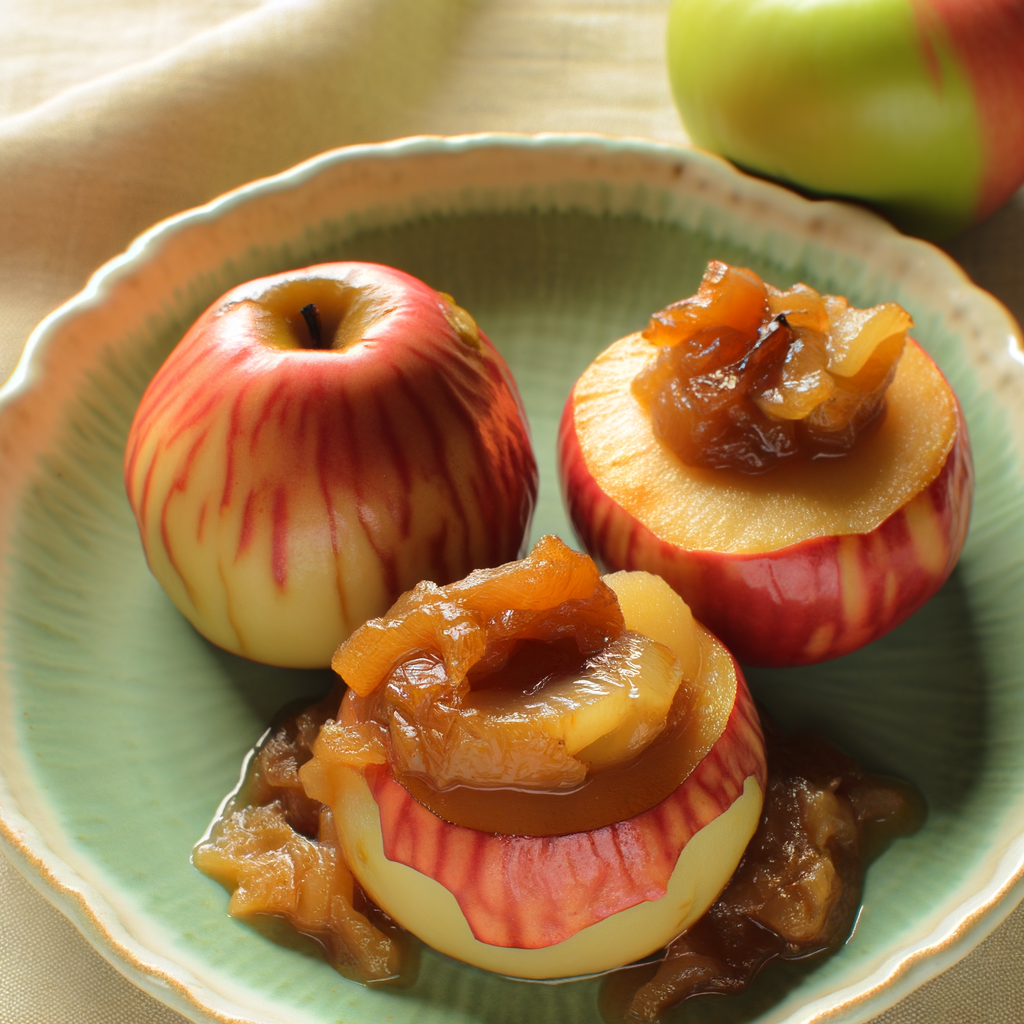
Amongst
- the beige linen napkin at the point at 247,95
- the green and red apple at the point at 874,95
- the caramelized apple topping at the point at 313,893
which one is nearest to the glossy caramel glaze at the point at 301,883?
the caramelized apple topping at the point at 313,893

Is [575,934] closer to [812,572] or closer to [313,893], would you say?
[313,893]

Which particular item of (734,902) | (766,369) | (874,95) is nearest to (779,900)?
(734,902)

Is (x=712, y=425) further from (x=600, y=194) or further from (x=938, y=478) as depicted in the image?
(x=600, y=194)

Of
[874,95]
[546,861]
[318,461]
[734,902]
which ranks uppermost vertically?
[874,95]

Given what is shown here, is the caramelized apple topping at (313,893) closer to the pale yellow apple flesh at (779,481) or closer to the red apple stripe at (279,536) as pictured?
the red apple stripe at (279,536)

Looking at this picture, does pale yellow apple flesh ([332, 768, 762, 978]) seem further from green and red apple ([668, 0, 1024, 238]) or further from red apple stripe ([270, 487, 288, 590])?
green and red apple ([668, 0, 1024, 238])

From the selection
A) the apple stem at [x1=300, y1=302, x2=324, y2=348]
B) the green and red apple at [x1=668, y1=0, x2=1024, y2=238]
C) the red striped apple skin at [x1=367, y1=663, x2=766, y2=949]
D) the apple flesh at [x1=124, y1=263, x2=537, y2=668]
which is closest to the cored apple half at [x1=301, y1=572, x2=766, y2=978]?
the red striped apple skin at [x1=367, y1=663, x2=766, y2=949]
